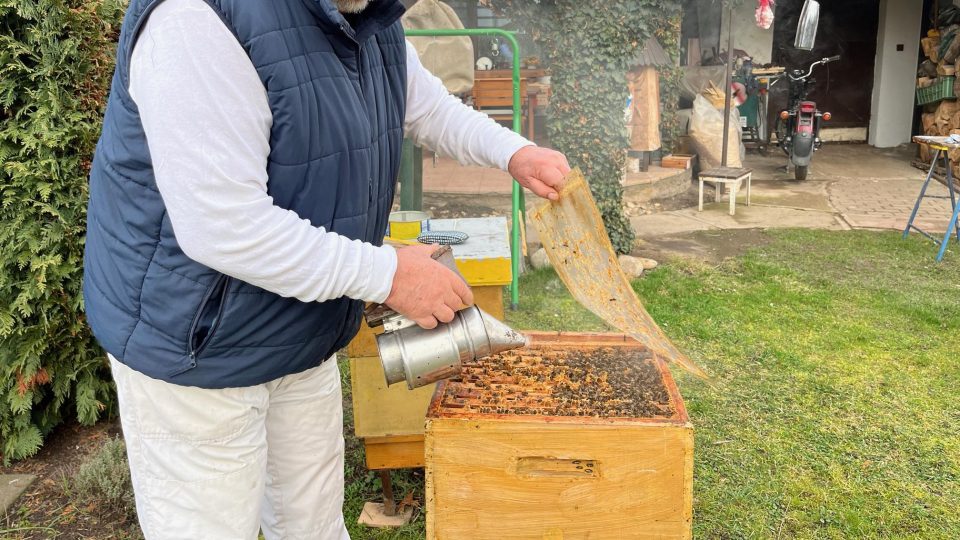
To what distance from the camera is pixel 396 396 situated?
9.46ft

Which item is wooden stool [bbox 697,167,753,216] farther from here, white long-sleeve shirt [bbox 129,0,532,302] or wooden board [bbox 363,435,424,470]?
white long-sleeve shirt [bbox 129,0,532,302]

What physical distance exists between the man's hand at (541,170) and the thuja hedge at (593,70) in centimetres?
403

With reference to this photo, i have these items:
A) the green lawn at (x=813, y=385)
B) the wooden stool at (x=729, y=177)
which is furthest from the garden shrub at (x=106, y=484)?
the wooden stool at (x=729, y=177)

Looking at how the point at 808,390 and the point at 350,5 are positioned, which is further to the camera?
the point at 808,390

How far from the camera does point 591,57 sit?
6066 millimetres

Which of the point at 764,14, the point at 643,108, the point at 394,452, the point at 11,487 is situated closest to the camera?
the point at 394,452

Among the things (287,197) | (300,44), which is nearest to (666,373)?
(287,197)

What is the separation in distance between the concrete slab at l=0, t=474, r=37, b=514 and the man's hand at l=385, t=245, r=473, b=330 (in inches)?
94.3

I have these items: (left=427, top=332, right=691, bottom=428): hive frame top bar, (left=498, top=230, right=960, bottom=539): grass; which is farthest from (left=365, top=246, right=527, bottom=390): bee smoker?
(left=498, top=230, right=960, bottom=539): grass

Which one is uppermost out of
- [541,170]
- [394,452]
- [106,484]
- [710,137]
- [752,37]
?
[752,37]

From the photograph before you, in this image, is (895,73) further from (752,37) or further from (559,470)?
(559,470)

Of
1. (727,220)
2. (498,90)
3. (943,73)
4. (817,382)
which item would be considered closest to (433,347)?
(817,382)

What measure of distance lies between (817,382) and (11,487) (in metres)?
4.00

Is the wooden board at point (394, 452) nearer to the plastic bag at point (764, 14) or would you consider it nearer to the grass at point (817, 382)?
the grass at point (817, 382)
